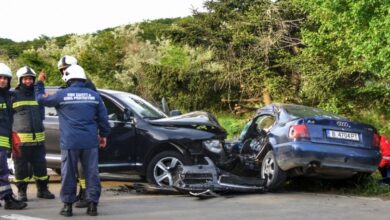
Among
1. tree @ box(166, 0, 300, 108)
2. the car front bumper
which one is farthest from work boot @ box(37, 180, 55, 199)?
tree @ box(166, 0, 300, 108)

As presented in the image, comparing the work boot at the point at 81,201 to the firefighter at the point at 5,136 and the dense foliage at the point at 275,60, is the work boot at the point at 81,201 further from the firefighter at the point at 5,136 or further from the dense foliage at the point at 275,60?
the dense foliage at the point at 275,60

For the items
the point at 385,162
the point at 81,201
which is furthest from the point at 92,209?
the point at 385,162

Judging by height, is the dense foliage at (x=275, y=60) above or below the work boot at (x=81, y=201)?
above

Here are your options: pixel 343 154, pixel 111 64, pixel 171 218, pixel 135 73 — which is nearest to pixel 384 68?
pixel 343 154

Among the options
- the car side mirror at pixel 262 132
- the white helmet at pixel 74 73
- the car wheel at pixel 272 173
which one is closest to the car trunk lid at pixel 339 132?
the car wheel at pixel 272 173

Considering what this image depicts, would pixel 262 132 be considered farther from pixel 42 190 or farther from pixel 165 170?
pixel 42 190

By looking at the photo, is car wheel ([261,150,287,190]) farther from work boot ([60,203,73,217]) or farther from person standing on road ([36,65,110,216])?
work boot ([60,203,73,217])

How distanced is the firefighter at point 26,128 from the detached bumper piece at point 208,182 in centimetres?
204

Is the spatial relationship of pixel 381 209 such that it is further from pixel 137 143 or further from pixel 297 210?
pixel 137 143

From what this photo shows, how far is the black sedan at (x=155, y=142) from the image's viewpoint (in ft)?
30.8

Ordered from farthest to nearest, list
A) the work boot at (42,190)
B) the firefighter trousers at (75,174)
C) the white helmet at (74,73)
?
the work boot at (42,190), the white helmet at (74,73), the firefighter trousers at (75,174)

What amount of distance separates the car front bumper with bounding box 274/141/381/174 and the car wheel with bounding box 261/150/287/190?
158 millimetres

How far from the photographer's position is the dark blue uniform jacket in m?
6.87

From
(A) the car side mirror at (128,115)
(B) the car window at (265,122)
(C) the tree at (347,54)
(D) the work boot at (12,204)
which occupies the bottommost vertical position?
(D) the work boot at (12,204)
